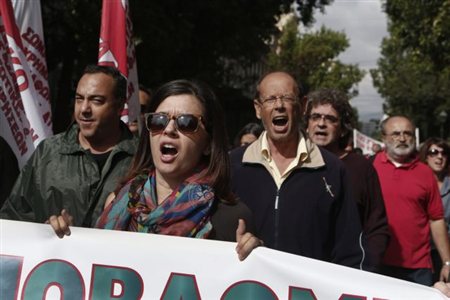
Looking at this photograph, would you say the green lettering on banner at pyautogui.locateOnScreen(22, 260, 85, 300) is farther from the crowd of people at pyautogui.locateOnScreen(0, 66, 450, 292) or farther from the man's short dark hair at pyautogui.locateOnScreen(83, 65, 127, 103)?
the man's short dark hair at pyautogui.locateOnScreen(83, 65, 127, 103)

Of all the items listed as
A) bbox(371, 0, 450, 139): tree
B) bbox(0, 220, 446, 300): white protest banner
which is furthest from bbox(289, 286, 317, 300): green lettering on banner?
bbox(371, 0, 450, 139): tree

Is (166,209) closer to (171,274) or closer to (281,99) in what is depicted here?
(171,274)

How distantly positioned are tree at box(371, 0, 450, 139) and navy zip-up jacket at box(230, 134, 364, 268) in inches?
589

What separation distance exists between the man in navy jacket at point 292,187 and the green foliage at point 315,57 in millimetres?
37313

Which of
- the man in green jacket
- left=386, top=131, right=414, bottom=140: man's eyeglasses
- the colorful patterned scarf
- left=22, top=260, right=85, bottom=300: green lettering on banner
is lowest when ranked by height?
left=22, top=260, right=85, bottom=300: green lettering on banner

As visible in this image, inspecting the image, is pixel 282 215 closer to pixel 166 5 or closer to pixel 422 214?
pixel 422 214

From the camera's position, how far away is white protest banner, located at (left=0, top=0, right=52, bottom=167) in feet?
16.1

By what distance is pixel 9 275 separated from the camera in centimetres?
288

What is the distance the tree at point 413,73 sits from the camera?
60.6ft

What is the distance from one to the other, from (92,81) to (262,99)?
2.90 feet

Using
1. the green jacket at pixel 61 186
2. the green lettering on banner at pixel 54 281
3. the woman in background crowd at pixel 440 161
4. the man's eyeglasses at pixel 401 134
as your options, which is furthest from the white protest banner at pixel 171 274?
the woman in background crowd at pixel 440 161

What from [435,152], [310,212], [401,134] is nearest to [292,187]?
[310,212]

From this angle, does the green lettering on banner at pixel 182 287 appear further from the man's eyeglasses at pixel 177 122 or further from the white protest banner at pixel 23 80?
the white protest banner at pixel 23 80

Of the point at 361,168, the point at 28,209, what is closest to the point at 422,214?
the point at 361,168
